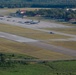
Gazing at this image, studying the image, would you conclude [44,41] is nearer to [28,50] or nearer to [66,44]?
[66,44]

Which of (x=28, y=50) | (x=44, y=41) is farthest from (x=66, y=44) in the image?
(x=28, y=50)

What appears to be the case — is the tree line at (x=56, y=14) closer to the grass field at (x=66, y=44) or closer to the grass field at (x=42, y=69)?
the grass field at (x=66, y=44)

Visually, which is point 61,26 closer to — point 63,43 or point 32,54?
point 63,43

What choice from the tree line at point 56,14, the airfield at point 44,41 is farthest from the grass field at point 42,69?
the tree line at point 56,14

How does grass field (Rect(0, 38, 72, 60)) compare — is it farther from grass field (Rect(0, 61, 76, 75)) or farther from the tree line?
the tree line

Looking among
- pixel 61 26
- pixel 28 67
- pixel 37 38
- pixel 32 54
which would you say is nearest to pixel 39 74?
pixel 28 67

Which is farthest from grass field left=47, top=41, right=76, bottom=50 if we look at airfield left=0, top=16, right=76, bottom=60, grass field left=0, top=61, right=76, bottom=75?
grass field left=0, top=61, right=76, bottom=75
